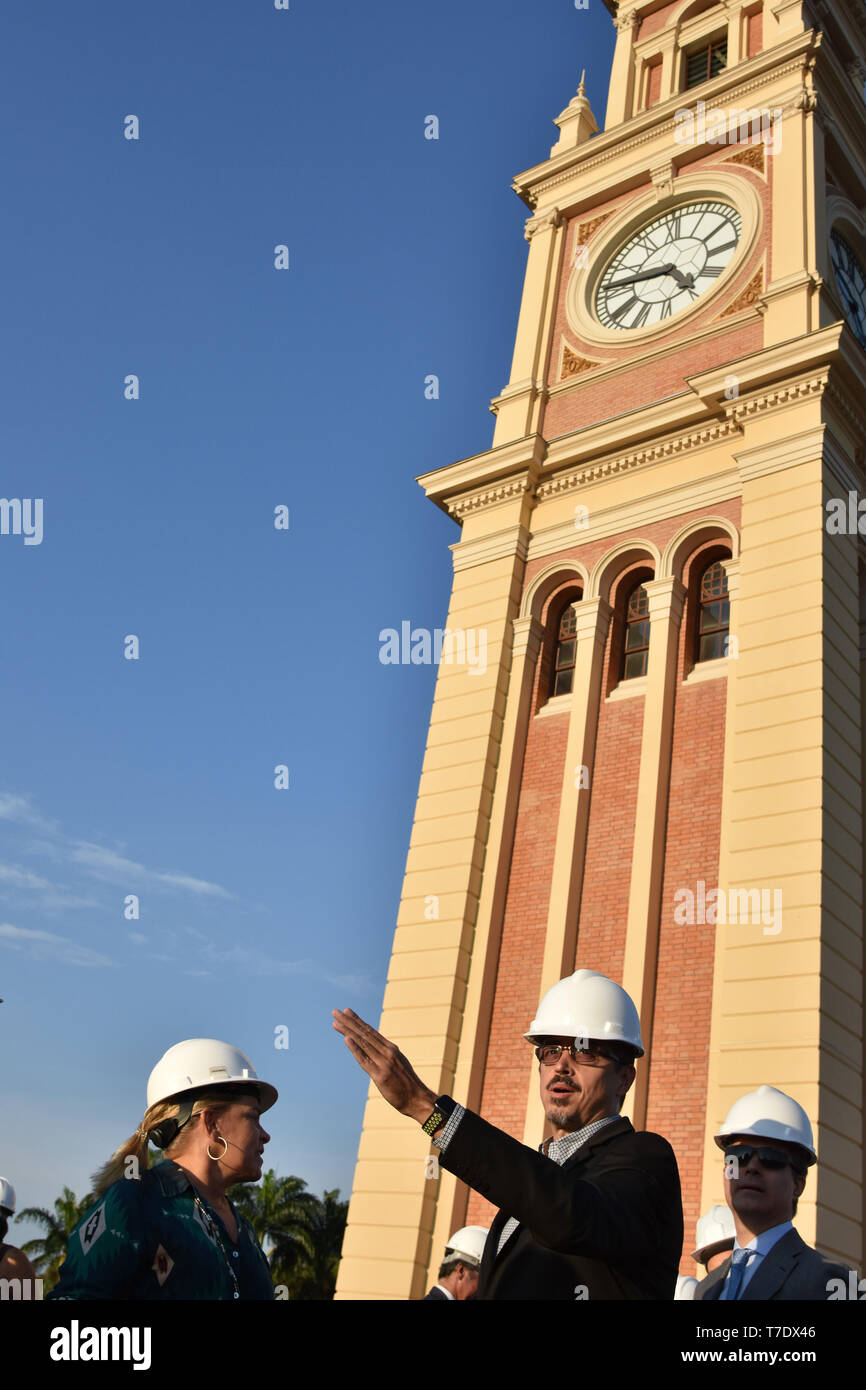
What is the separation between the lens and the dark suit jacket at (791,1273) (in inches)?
155

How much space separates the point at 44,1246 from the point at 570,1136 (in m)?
38.4

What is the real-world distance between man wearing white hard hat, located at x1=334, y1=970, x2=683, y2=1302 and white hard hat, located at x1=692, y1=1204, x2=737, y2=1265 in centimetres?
359

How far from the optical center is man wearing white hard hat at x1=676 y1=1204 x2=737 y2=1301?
6.15 m

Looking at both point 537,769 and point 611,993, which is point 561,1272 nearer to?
point 611,993

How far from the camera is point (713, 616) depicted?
14.6 meters

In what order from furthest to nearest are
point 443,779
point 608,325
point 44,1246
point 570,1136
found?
1. point 44,1246
2. point 608,325
3. point 443,779
4. point 570,1136

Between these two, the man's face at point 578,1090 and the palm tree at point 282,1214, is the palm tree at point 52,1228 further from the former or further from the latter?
the man's face at point 578,1090

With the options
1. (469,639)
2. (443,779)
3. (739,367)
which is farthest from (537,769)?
(739,367)

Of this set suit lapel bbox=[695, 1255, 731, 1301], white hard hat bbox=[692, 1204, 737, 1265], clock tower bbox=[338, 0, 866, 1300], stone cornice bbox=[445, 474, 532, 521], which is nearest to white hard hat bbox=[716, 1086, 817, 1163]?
suit lapel bbox=[695, 1255, 731, 1301]

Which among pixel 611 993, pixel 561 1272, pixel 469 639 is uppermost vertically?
pixel 469 639

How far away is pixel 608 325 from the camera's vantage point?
18.4m

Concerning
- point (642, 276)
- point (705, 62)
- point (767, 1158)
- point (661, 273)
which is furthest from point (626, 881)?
point (705, 62)

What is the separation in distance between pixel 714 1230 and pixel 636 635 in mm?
9547

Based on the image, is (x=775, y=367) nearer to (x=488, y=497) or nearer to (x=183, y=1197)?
(x=488, y=497)
